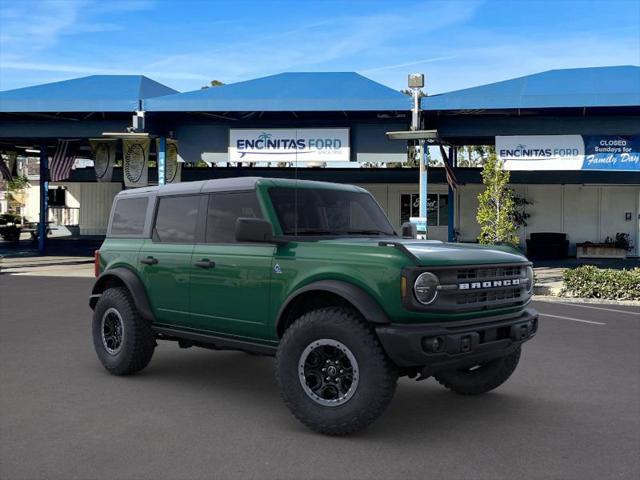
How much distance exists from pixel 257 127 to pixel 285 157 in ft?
6.75

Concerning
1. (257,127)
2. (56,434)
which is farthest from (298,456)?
(257,127)

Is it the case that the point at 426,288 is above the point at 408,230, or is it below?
below

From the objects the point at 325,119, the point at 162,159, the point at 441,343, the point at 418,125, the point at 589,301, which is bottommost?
the point at 589,301

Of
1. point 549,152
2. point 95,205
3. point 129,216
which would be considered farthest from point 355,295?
point 95,205

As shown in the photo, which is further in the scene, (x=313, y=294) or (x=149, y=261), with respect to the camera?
(x=149, y=261)

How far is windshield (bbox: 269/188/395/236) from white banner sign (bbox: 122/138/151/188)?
1785 cm

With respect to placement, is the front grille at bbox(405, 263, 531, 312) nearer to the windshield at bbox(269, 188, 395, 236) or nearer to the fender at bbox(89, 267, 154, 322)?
the windshield at bbox(269, 188, 395, 236)

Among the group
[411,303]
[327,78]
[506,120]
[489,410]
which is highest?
[327,78]

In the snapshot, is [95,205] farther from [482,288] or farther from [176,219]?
[482,288]

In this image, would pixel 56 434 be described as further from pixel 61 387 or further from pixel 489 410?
pixel 489 410

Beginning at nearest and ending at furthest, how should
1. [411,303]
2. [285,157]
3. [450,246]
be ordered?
[411,303], [450,246], [285,157]

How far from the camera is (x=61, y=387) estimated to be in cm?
639

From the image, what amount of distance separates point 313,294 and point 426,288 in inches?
40.1

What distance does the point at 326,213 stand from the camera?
6.14 metres
